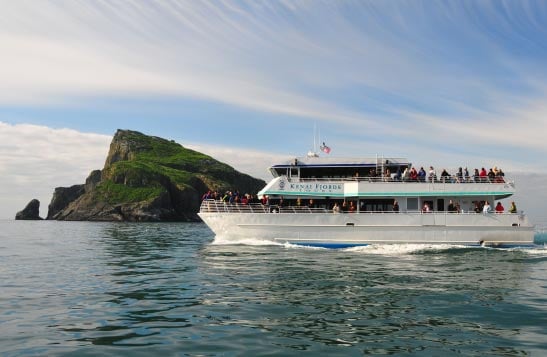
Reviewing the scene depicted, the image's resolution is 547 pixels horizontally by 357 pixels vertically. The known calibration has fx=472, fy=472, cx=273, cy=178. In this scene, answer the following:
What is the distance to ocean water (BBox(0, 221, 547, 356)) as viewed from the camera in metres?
9.22

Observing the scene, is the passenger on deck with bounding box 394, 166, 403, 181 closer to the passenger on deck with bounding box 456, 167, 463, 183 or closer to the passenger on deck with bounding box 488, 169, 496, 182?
the passenger on deck with bounding box 456, 167, 463, 183

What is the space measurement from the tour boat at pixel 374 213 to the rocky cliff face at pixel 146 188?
86987 mm

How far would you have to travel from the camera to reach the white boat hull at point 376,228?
29109mm

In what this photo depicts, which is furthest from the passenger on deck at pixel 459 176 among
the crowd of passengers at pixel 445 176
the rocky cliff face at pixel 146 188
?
the rocky cliff face at pixel 146 188

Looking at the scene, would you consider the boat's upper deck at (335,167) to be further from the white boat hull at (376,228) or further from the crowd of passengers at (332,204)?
the white boat hull at (376,228)

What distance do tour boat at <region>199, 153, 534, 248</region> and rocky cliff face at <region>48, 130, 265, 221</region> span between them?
87.0m

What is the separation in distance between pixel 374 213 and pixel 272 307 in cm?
1842

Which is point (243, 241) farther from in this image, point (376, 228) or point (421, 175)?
point (421, 175)

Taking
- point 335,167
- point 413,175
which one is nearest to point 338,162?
point 335,167

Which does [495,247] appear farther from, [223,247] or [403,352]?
[403,352]

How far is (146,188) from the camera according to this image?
126250mm

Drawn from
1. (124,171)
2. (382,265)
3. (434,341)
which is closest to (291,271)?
(382,265)

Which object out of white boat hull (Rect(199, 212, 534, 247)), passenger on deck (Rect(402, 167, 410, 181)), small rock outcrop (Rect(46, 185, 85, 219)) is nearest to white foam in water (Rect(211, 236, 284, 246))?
white boat hull (Rect(199, 212, 534, 247))

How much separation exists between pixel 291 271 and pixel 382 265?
479 centimetres
